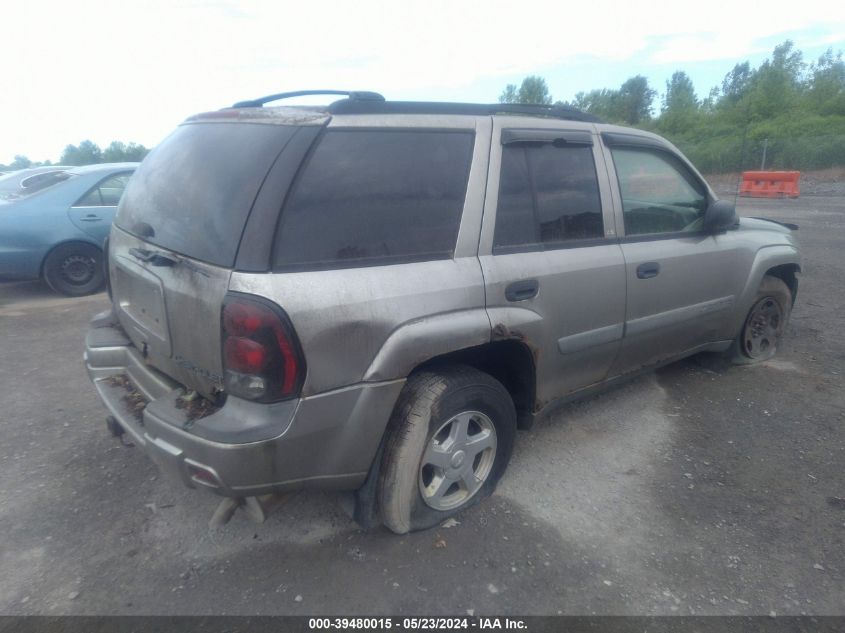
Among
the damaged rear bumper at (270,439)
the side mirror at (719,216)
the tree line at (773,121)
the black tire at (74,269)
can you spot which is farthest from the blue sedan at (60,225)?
the tree line at (773,121)

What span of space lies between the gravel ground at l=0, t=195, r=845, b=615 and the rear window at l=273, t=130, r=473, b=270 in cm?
133

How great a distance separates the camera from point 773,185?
19.9m

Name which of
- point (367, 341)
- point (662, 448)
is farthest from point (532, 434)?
point (367, 341)

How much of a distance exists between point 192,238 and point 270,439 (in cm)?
88

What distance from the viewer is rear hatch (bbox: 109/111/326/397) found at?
2240 millimetres

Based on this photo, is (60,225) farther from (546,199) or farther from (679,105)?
(679,105)

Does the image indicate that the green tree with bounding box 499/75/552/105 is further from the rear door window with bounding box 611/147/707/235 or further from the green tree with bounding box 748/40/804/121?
the rear door window with bounding box 611/147/707/235

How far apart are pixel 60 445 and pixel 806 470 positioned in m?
4.30

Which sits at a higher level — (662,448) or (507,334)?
(507,334)

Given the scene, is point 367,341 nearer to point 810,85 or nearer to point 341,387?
point 341,387

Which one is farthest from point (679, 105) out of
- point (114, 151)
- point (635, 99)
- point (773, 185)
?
point (114, 151)

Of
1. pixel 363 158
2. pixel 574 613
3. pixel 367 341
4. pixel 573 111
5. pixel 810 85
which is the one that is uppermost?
pixel 810 85

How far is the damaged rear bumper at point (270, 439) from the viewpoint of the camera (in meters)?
2.15

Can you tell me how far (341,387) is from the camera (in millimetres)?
2258
